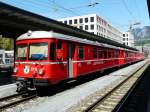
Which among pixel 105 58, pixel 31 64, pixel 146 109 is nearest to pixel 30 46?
pixel 31 64

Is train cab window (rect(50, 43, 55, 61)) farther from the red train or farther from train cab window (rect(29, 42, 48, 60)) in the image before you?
train cab window (rect(29, 42, 48, 60))

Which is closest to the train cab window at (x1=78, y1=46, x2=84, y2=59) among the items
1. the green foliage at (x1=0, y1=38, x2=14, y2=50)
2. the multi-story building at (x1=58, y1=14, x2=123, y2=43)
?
the green foliage at (x1=0, y1=38, x2=14, y2=50)

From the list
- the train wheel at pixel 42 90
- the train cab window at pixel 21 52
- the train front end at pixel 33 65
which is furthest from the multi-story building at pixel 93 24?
the train front end at pixel 33 65

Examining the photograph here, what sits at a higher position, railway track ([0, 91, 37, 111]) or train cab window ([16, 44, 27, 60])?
train cab window ([16, 44, 27, 60])

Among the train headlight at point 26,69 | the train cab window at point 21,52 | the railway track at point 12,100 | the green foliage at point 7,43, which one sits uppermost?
the green foliage at point 7,43

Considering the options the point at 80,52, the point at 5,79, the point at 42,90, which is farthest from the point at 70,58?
the point at 5,79

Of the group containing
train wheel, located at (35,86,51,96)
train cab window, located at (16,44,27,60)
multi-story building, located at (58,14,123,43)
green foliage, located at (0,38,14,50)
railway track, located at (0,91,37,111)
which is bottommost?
railway track, located at (0,91,37,111)

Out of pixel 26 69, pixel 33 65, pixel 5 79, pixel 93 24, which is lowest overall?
pixel 5 79

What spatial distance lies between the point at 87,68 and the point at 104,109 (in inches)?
325

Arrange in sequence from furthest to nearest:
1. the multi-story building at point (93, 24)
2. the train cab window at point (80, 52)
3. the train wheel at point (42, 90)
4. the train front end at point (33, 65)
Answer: the multi-story building at point (93, 24)
the train cab window at point (80, 52)
the train wheel at point (42, 90)
the train front end at point (33, 65)

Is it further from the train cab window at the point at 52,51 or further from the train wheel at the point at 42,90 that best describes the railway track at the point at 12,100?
the train cab window at the point at 52,51

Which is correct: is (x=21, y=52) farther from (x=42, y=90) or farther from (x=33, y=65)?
(x=42, y=90)

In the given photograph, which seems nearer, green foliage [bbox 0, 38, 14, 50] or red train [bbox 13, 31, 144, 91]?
red train [bbox 13, 31, 144, 91]

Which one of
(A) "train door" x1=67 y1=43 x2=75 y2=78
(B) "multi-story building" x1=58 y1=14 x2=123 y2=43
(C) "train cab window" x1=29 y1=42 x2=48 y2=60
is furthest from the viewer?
(B) "multi-story building" x1=58 y1=14 x2=123 y2=43
